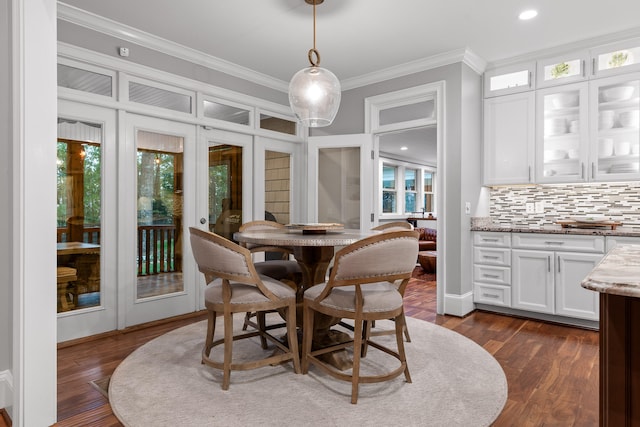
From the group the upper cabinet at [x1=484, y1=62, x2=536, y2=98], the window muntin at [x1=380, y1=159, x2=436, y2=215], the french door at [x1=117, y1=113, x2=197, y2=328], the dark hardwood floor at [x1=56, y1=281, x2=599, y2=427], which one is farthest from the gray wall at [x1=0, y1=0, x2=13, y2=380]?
the window muntin at [x1=380, y1=159, x2=436, y2=215]

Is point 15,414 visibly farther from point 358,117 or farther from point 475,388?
point 358,117

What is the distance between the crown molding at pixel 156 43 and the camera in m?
3.02

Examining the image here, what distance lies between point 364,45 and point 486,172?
1885 millimetres

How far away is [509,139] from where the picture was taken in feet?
13.1

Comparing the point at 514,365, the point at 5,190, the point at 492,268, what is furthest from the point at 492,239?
the point at 5,190

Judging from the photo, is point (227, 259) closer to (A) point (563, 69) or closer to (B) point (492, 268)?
(B) point (492, 268)

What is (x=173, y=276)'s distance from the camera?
150 inches

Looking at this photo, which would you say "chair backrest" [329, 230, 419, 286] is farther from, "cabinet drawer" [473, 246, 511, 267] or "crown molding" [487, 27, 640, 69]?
"crown molding" [487, 27, 640, 69]

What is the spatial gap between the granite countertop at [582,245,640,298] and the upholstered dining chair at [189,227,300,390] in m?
1.60

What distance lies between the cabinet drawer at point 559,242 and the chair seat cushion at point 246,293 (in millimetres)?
2552

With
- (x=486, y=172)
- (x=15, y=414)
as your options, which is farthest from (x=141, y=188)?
(x=486, y=172)

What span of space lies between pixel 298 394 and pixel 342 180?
2967 millimetres

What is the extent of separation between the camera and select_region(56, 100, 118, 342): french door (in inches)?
121

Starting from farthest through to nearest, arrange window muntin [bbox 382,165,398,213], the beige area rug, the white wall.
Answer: window muntin [bbox 382,165,398,213], the beige area rug, the white wall
